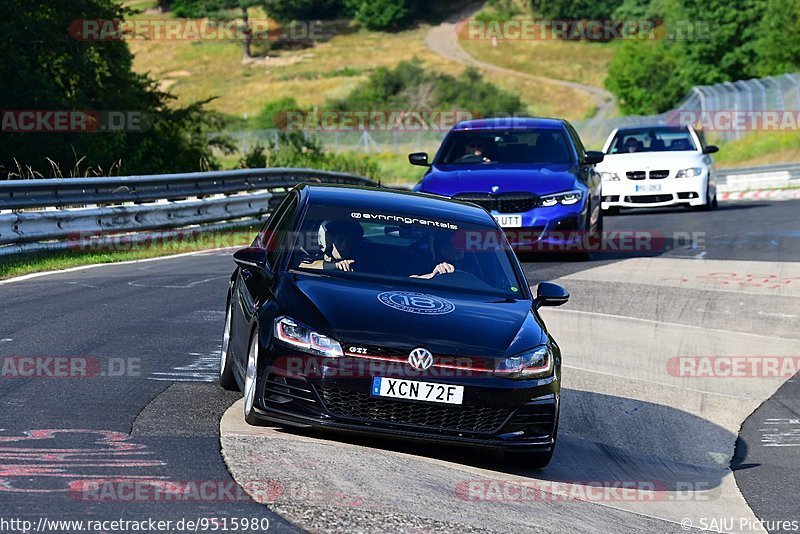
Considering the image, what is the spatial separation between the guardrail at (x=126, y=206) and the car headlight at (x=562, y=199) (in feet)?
9.09

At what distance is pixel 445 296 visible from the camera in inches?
324

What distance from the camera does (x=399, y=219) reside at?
8.88 metres

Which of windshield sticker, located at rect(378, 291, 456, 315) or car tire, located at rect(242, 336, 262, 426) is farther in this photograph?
windshield sticker, located at rect(378, 291, 456, 315)

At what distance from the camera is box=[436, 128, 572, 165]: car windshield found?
1766cm

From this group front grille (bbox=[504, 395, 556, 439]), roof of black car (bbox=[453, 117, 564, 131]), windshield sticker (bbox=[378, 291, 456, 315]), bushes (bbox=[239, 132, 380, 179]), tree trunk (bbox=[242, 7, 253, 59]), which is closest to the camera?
front grille (bbox=[504, 395, 556, 439])

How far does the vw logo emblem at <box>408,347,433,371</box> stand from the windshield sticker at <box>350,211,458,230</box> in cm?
159

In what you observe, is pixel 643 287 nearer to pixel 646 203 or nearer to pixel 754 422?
pixel 754 422

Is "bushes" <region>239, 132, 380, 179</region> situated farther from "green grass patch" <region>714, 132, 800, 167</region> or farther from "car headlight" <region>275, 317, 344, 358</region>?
"car headlight" <region>275, 317, 344, 358</region>

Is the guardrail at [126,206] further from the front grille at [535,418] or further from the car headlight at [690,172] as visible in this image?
the front grille at [535,418]

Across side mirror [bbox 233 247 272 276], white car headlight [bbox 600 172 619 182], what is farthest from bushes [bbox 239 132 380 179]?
side mirror [bbox 233 247 272 276]

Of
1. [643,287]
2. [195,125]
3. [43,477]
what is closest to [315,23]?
[195,125]

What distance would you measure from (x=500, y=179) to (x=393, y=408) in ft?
31.7

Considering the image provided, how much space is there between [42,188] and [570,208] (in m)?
6.57

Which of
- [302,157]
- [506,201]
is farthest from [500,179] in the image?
[302,157]
